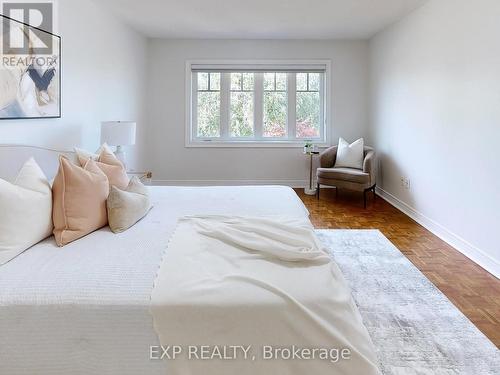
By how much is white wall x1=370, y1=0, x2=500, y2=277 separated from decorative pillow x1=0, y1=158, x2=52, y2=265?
9.98 ft

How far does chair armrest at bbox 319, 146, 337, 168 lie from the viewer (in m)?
5.44

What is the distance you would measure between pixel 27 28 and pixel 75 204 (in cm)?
186

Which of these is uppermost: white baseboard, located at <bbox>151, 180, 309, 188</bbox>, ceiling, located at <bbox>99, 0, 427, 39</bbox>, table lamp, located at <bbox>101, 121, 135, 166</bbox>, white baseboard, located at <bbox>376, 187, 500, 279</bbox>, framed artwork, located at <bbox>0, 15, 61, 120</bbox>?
ceiling, located at <bbox>99, 0, 427, 39</bbox>

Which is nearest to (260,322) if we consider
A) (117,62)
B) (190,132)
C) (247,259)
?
(247,259)

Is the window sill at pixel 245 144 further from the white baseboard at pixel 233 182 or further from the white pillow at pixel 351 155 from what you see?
the white pillow at pixel 351 155

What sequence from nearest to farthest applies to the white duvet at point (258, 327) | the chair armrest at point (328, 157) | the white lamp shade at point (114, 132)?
the white duvet at point (258, 327)
the white lamp shade at point (114, 132)
the chair armrest at point (328, 157)

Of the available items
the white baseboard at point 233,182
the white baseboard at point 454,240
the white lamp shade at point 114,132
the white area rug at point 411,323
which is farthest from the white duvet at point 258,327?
the white baseboard at point 233,182

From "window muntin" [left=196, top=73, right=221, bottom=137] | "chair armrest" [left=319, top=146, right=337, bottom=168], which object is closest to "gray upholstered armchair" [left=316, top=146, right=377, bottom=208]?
"chair armrest" [left=319, top=146, right=337, bottom=168]

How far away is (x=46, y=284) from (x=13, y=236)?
0.40 metres

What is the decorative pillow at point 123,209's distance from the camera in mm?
1906

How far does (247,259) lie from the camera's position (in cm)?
147

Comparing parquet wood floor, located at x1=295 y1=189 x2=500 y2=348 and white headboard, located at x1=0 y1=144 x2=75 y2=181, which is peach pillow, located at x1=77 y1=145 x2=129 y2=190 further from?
parquet wood floor, located at x1=295 y1=189 x2=500 y2=348

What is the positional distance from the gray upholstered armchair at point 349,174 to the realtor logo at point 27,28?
12.1 feet

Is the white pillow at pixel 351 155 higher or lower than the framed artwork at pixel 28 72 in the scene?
lower
